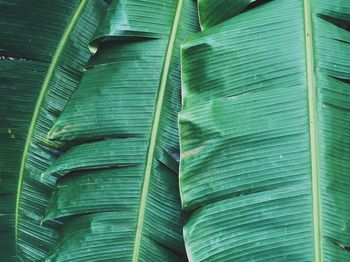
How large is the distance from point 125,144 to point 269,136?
0.77 ft

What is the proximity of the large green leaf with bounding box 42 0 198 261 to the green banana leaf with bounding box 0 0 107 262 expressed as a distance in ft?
0.21

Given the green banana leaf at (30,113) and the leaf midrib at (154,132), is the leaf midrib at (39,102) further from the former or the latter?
the leaf midrib at (154,132)

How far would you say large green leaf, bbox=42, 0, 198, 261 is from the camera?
90 cm

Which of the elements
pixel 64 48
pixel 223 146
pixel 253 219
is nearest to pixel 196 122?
pixel 223 146

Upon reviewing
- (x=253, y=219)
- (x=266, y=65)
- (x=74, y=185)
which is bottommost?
(x=253, y=219)

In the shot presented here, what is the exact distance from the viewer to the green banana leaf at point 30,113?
1.01m

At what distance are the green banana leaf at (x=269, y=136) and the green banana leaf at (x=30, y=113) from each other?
0.27 meters

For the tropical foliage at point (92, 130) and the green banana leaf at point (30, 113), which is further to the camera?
the green banana leaf at point (30, 113)

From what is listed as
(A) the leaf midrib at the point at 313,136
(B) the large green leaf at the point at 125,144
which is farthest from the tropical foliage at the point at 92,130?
(A) the leaf midrib at the point at 313,136

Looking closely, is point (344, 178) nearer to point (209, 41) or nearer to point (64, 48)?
point (209, 41)

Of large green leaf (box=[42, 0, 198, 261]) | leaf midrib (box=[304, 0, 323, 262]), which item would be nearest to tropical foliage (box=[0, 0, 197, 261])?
large green leaf (box=[42, 0, 198, 261])

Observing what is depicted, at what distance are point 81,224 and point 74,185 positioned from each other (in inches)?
2.6

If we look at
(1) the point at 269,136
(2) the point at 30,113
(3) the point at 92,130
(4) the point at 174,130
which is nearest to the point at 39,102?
(2) the point at 30,113

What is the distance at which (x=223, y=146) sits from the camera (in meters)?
0.85
